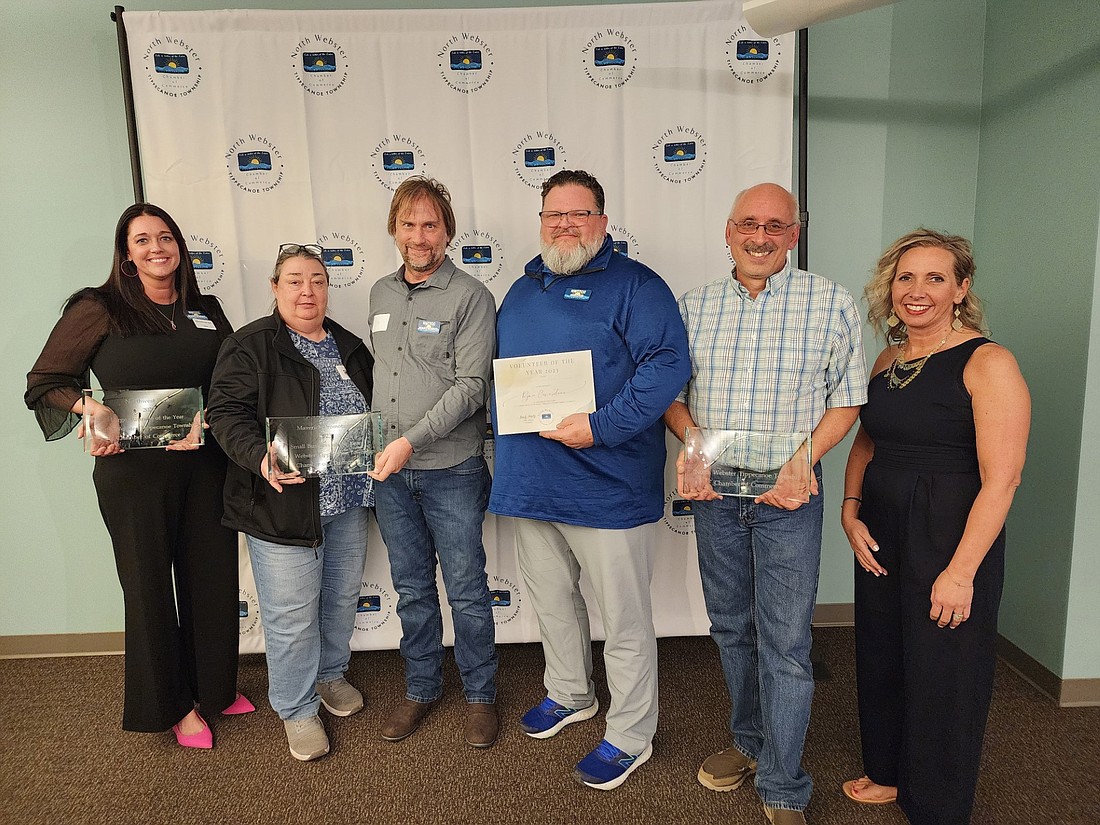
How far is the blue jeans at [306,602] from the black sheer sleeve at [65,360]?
31.3 inches

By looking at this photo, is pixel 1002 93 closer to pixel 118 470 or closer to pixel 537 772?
pixel 537 772

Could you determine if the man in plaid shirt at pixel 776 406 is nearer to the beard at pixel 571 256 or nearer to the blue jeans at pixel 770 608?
the blue jeans at pixel 770 608

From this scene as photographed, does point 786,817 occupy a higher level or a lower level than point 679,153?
lower

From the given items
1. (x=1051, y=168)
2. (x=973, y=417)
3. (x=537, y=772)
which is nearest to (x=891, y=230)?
(x=1051, y=168)

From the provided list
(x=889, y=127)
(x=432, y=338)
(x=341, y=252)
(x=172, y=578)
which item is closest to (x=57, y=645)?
(x=172, y=578)

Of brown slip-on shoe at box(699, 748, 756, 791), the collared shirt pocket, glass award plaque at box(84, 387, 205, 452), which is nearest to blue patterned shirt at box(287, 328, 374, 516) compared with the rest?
the collared shirt pocket

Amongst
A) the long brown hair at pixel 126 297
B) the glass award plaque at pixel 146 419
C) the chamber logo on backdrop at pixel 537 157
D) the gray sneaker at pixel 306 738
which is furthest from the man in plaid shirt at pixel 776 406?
the long brown hair at pixel 126 297

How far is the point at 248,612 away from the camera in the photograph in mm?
3154

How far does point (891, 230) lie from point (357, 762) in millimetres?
3255

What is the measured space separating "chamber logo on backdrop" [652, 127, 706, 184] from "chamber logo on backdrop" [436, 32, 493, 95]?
80cm

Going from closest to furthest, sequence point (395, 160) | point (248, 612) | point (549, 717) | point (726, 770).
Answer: point (726, 770) < point (549, 717) < point (395, 160) < point (248, 612)

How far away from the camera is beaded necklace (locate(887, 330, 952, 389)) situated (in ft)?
A: 6.26

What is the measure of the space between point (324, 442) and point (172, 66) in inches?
74.6

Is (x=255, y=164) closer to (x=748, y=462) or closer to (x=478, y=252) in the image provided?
(x=478, y=252)
